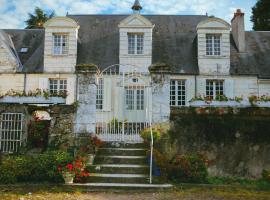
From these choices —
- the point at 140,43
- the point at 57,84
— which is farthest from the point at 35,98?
the point at 140,43

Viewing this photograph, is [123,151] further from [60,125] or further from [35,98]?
[35,98]

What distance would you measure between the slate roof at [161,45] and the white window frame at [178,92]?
56 cm

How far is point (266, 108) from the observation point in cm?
984

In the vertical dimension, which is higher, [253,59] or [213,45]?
[213,45]

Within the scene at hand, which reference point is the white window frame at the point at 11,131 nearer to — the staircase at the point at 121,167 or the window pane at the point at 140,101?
→ the staircase at the point at 121,167

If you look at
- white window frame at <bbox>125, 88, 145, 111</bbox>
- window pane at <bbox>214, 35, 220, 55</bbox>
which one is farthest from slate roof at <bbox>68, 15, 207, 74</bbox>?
white window frame at <bbox>125, 88, 145, 111</bbox>

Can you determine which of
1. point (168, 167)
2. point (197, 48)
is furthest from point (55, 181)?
point (197, 48)

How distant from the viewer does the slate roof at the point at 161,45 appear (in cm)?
1756

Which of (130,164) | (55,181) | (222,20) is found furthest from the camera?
(222,20)

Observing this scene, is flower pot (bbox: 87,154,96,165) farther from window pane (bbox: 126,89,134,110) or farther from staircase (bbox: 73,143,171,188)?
window pane (bbox: 126,89,134,110)

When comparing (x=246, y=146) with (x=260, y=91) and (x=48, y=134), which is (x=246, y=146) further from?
(x=260, y=91)

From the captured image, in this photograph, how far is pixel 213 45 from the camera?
1780cm

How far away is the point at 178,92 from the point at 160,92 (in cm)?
751

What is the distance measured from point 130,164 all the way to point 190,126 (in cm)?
194
